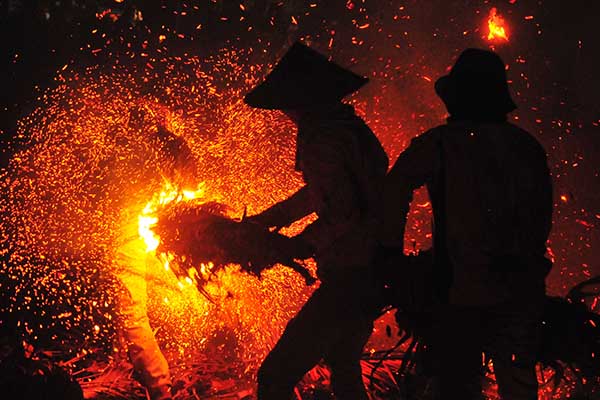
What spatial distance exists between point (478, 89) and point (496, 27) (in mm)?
3773

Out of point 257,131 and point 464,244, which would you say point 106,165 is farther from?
point 464,244

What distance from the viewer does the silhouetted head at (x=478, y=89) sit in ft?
9.49

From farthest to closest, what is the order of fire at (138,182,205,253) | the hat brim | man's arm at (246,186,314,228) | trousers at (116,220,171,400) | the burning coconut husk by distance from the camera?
trousers at (116,220,171,400), fire at (138,182,205,253), man's arm at (246,186,314,228), the burning coconut husk, the hat brim

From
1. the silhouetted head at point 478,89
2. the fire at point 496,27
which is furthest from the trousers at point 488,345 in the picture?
the fire at point 496,27

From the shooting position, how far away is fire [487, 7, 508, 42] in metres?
6.29

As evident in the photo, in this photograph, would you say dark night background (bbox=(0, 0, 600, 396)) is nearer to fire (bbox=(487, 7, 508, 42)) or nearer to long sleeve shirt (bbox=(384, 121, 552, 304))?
fire (bbox=(487, 7, 508, 42))

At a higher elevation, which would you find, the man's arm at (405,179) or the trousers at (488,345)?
the man's arm at (405,179)

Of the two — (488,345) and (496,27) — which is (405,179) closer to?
(488,345)

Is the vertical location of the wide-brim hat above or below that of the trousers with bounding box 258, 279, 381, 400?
above

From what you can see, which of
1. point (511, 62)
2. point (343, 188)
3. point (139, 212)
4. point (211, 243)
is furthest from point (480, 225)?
point (511, 62)

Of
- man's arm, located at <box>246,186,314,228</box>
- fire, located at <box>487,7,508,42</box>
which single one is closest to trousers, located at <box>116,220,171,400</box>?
man's arm, located at <box>246,186,314,228</box>

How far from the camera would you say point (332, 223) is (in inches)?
130

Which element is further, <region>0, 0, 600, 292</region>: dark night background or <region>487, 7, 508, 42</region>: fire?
<region>487, 7, 508, 42</region>: fire

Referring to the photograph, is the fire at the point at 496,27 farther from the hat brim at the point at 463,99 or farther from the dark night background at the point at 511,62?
the hat brim at the point at 463,99
